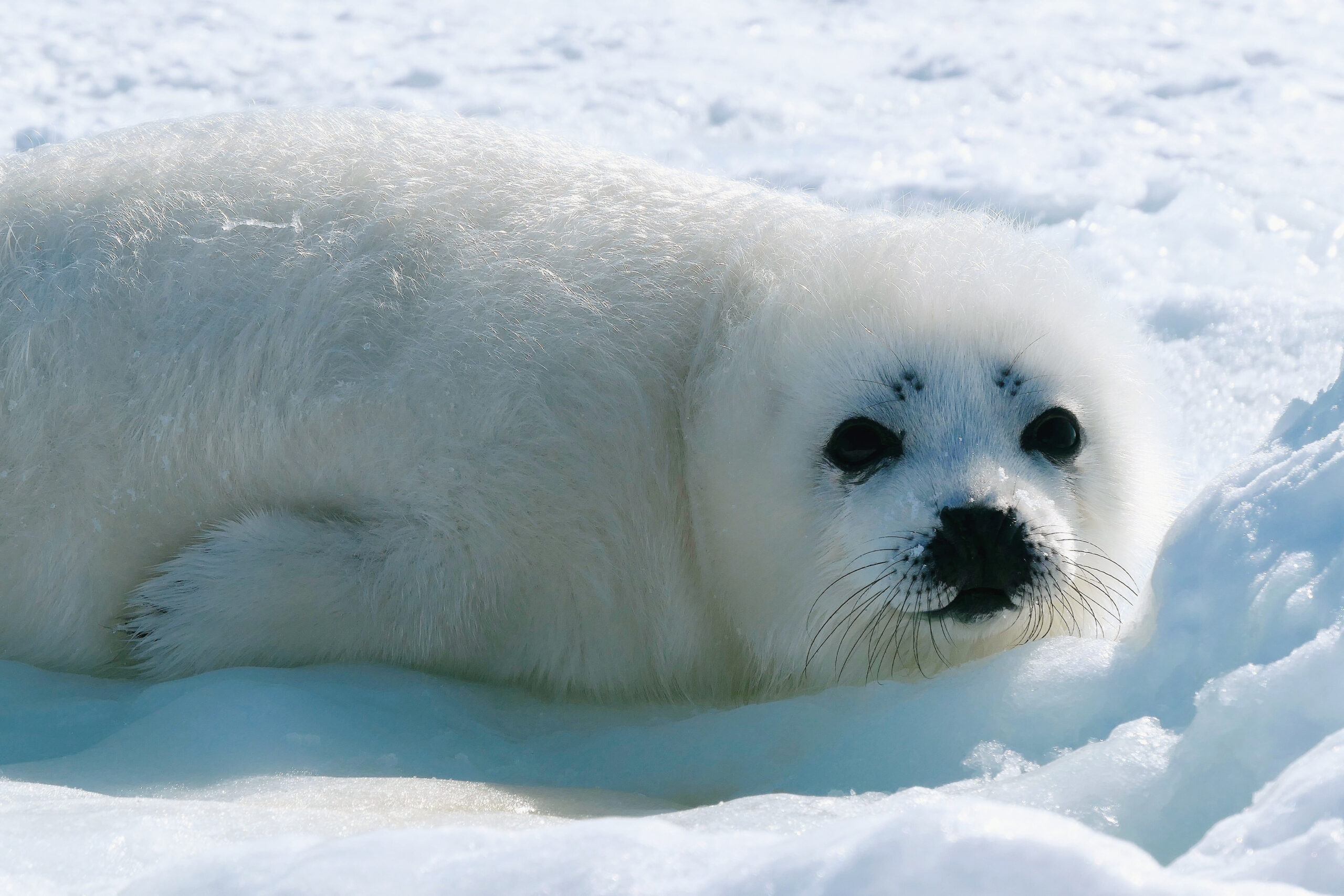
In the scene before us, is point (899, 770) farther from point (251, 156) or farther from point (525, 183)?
point (251, 156)

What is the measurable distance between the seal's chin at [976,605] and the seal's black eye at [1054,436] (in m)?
0.40

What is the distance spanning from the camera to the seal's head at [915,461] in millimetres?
2777

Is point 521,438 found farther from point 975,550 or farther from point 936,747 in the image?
point 936,747

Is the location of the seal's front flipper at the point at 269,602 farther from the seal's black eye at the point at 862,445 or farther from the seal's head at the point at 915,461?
the seal's black eye at the point at 862,445

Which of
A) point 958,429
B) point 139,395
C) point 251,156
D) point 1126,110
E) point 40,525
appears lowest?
point 40,525

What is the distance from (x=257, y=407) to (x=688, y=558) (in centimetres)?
105

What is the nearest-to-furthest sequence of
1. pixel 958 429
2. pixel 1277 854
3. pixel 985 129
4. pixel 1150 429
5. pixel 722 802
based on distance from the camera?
pixel 1277 854
pixel 722 802
pixel 958 429
pixel 1150 429
pixel 985 129

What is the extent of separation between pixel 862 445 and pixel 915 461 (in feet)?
0.43

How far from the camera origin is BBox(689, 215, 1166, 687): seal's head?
2777 mm

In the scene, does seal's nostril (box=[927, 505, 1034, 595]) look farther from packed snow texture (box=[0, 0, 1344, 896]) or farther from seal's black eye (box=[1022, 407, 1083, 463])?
seal's black eye (box=[1022, 407, 1083, 463])

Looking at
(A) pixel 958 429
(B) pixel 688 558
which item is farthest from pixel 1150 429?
(B) pixel 688 558

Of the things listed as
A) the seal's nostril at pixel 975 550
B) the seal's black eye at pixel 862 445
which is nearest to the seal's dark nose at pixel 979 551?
the seal's nostril at pixel 975 550

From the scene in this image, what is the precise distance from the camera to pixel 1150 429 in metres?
3.32

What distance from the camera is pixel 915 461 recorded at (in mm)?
2896
